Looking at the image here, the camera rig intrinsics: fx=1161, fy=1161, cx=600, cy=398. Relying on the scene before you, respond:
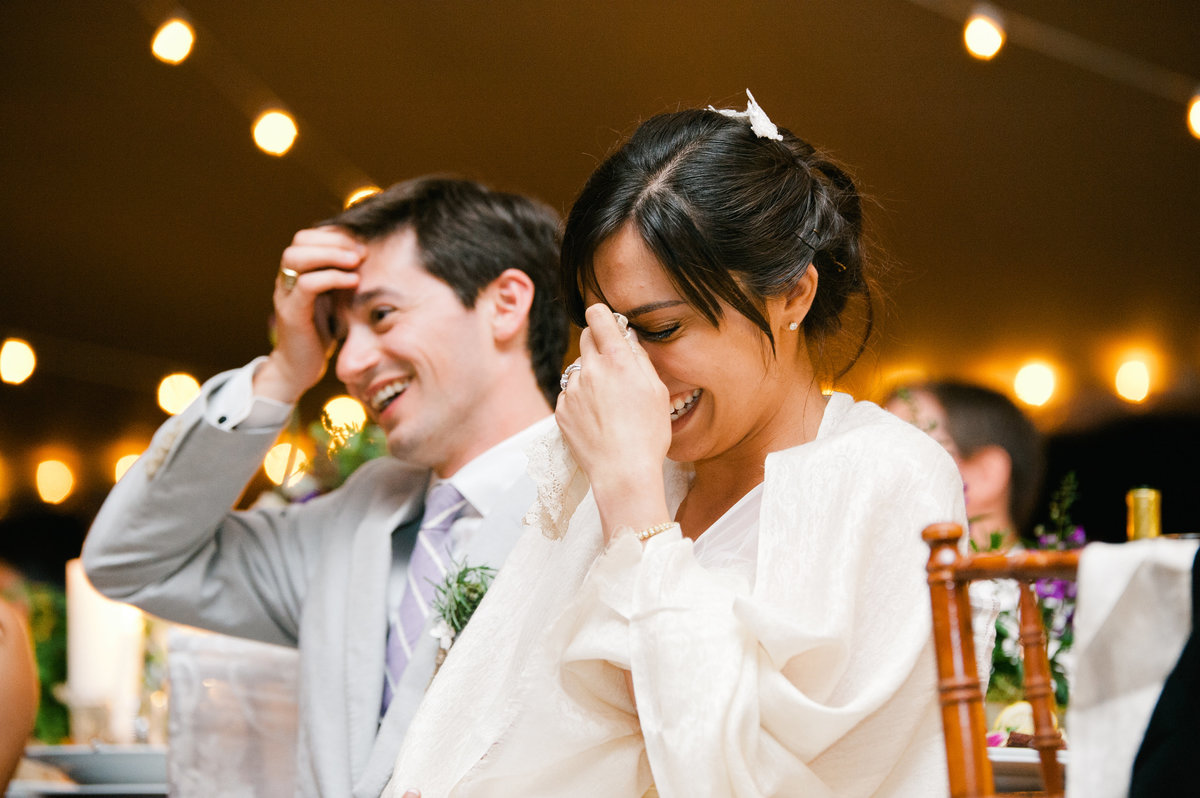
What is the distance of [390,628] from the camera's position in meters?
1.82

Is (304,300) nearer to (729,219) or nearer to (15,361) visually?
(729,219)

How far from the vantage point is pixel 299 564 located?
2010 millimetres

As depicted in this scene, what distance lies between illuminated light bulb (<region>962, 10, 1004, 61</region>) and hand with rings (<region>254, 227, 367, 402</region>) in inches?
68.1

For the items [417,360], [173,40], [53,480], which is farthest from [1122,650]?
[53,480]

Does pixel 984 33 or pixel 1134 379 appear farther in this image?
pixel 1134 379

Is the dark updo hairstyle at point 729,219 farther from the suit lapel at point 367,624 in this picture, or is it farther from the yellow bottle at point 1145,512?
the suit lapel at point 367,624

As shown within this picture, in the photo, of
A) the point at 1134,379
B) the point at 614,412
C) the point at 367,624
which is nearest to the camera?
the point at 614,412

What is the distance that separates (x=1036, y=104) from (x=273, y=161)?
2759 millimetres

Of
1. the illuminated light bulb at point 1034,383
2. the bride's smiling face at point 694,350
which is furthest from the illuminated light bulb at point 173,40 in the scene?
the illuminated light bulb at point 1034,383

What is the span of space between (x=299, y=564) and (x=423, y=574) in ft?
0.98

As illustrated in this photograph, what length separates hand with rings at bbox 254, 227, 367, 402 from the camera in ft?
6.41

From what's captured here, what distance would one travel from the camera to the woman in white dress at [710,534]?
3.34 feet

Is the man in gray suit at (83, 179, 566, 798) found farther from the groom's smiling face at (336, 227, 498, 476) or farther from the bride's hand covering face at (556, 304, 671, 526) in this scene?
the bride's hand covering face at (556, 304, 671, 526)

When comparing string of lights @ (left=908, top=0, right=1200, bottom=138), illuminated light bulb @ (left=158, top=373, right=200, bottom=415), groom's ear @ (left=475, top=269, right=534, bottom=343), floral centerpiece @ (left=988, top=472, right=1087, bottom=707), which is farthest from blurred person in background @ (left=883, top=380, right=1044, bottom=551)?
illuminated light bulb @ (left=158, top=373, right=200, bottom=415)
